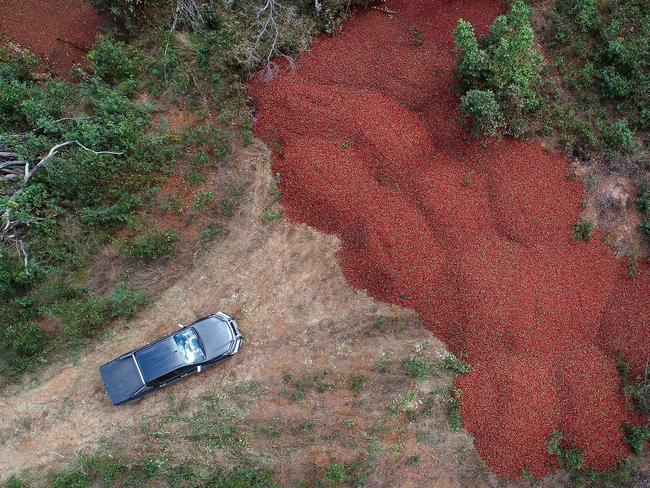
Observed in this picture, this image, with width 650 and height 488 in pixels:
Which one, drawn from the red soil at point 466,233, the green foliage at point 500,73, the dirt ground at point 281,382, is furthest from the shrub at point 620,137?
the dirt ground at point 281,382

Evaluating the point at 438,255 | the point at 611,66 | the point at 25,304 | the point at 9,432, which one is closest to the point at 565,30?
the point at 611,66

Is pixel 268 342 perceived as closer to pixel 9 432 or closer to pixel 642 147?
pixel 9 432

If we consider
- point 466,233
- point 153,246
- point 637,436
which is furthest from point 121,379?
point 637,436

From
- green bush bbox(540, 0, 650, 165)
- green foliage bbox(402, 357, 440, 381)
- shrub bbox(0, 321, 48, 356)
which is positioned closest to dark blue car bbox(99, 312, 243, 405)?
shrub bbox(0, 321, 48, 356)

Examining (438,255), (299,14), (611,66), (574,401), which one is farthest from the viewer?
(299,14)

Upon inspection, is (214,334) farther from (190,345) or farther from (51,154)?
(51,154)

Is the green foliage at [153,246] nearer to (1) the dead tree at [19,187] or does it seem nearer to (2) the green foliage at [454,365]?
(1) the dead tree at [19,187]
